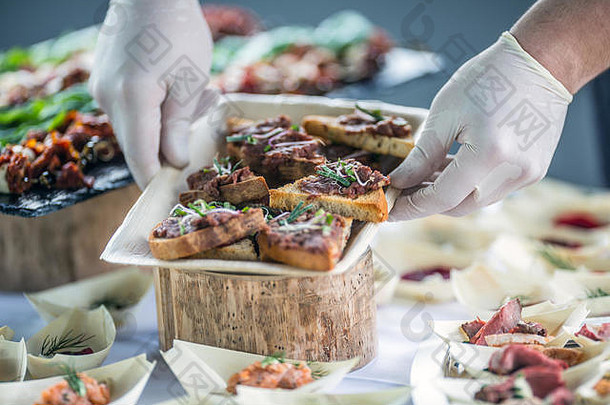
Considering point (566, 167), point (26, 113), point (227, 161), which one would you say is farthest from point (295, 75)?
point (566, 167)

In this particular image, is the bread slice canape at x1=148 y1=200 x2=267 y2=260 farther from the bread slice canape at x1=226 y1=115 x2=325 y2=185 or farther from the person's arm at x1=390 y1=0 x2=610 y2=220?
the person's arm at x1=390 y1=0 x2=610 y2=220

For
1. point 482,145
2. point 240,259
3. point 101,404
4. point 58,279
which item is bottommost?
point 58,279

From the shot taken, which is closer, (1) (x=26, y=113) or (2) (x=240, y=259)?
(2) (x=240, y=259)

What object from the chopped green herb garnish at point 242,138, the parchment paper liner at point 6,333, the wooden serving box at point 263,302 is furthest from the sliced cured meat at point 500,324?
the parchment paper liner at point 6,333

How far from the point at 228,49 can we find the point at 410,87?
1.10 meters

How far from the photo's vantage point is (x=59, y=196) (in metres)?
2.11

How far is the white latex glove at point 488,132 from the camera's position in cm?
177

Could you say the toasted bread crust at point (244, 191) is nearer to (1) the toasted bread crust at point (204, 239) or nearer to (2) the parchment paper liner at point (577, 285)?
(1) the toasted bread crust at point (204, 239)

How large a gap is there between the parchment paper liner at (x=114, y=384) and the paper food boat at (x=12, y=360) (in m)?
0.14

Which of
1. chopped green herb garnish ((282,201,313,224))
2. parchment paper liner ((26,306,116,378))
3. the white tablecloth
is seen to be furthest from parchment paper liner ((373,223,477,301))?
parchment paper liner ((26,306,116,378))

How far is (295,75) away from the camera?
134 inches

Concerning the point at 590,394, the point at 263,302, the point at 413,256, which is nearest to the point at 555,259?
the point at 413,256

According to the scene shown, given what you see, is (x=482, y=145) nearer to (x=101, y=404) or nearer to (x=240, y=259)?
(x=240, y=259)

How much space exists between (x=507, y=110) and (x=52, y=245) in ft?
5.11
